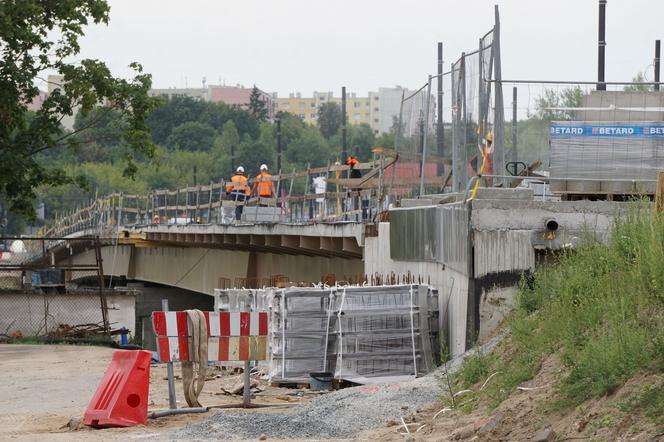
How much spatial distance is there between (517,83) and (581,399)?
332 inches

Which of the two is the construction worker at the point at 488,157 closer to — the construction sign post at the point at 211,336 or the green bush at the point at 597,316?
the construction sign post at the point at 211,336

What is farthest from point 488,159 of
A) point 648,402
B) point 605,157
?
point 648,402

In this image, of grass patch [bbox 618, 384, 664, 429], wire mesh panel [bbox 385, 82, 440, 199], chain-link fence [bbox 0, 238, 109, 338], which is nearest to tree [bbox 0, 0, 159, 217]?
chain-link fence [bbox 0, 238, 109, 338]

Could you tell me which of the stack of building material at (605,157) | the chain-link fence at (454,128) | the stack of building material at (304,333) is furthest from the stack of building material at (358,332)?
the stack of building material at (605,157)

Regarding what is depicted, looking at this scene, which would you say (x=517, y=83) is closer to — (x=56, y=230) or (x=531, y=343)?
(x=531, y=343)

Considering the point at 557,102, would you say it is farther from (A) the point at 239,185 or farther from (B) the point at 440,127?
(A) the point at 239,185

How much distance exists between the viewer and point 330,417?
42.8 feet

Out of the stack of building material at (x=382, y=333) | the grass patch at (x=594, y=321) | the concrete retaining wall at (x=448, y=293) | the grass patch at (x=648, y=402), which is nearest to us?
the grass patch at (x=648, y=402)

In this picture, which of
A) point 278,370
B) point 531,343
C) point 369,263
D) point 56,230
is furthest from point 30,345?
point 56,230

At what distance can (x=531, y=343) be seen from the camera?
12.3 meters

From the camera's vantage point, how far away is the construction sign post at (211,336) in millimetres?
15484

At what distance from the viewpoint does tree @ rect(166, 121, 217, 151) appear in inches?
6747

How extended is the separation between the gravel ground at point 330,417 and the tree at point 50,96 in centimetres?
2090

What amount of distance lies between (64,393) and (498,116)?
7330 mm
